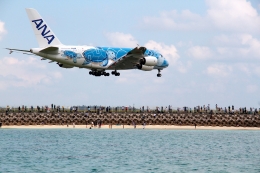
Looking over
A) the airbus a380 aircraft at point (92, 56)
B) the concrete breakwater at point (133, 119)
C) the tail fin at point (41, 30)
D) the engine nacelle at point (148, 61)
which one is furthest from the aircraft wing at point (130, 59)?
the concrete breakwater at point (133, 119)

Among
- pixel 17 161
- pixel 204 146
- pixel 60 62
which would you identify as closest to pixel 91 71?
pixel 60 62

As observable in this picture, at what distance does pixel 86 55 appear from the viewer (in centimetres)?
9956

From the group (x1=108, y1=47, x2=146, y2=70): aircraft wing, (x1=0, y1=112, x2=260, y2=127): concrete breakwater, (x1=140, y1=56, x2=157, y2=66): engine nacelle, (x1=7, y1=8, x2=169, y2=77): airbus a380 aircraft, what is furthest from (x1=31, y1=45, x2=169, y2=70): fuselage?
(x1=0, y1=112, x2=260, y2=127): concrete breakwater

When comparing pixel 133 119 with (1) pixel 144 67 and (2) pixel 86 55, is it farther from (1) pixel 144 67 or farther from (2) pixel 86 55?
(2) pixel 86 55

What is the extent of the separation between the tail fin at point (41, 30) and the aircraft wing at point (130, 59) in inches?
382

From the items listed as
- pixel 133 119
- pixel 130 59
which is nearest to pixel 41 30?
pixel 130 59

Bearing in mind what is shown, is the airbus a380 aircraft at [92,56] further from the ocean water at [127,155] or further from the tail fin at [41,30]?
the ocean water at [127,155]

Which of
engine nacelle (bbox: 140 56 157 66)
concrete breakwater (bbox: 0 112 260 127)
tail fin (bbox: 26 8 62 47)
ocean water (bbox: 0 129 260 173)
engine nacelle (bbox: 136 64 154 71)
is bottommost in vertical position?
ocean water (bbox: 0 129 260 173)

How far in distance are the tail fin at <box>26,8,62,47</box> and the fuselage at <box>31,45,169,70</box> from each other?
13.6 feet

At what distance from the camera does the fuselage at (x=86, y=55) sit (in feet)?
317

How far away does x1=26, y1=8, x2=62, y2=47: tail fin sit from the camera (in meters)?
102

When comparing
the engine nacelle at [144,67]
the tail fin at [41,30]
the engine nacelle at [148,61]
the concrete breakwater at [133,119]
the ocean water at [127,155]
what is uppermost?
the tail fin at [41,30]

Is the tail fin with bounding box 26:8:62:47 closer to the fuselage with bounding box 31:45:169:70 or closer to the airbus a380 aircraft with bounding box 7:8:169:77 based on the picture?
the airbus a380 aircraft with bounding box 7:8:169:77

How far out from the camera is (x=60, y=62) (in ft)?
322
